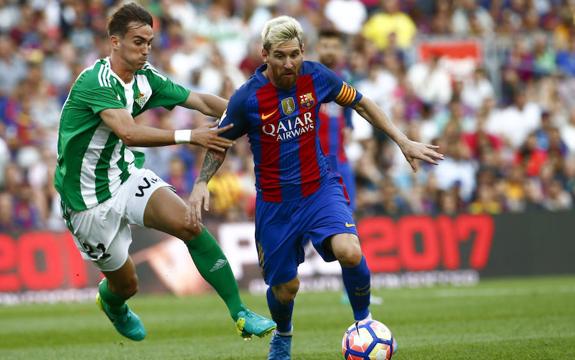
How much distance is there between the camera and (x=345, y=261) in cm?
742

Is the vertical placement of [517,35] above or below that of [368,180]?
above

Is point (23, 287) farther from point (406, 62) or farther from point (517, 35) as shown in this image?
point (517, 35)

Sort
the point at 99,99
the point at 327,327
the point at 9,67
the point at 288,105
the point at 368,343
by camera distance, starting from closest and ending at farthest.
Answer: the point at 368,343 → the point at 288,105 → the point at 99,99 → the point at 327,327 → the point at 9,67

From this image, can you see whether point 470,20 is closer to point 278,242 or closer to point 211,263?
point 211,263

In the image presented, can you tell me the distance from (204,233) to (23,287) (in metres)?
→ 8.55

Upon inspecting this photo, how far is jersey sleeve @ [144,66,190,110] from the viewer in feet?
28.8

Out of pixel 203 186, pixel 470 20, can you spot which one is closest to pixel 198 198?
pixel 203 186

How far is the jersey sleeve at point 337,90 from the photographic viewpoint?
7.90 metres

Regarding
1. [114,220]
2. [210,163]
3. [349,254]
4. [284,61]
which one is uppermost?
[284,61]

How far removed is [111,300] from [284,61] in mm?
2881

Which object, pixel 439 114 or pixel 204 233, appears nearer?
pixel 204 233

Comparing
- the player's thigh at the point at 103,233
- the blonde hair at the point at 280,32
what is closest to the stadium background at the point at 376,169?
the player's thigh at the point at 103,233

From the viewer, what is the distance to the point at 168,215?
8.34 metres

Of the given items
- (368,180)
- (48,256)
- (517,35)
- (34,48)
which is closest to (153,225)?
(48,256)
